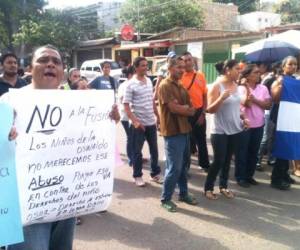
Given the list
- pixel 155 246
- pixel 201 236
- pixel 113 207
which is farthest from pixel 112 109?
pixel 113 207

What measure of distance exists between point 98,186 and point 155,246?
4.98 feet

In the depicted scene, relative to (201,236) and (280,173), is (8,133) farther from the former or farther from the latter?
(280,173)

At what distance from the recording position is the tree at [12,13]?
39.8m

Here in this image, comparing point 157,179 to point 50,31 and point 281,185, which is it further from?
point 50,31

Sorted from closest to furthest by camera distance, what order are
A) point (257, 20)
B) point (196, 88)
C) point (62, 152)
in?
point (62, 152), point (196, 88), point (257, 20)

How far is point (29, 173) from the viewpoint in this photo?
248 centimetres

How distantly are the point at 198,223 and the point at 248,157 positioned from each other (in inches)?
73.3

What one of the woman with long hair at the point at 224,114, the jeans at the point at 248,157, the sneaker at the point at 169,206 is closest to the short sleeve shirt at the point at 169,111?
the woman with long hair at the point at 224,114

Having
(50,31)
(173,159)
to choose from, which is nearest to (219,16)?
(50,31)

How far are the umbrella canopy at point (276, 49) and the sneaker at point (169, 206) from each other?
5795mm

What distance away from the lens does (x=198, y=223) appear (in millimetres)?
4684

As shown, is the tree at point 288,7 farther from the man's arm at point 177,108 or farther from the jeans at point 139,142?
the man's arm at point 177,108

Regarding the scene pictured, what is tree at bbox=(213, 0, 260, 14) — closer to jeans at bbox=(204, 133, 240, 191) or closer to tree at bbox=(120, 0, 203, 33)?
tree at bbox=(120, 0, 203, 33)

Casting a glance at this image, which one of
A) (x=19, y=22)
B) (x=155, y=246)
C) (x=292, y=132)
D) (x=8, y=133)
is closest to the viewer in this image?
(x=8, y=133)
